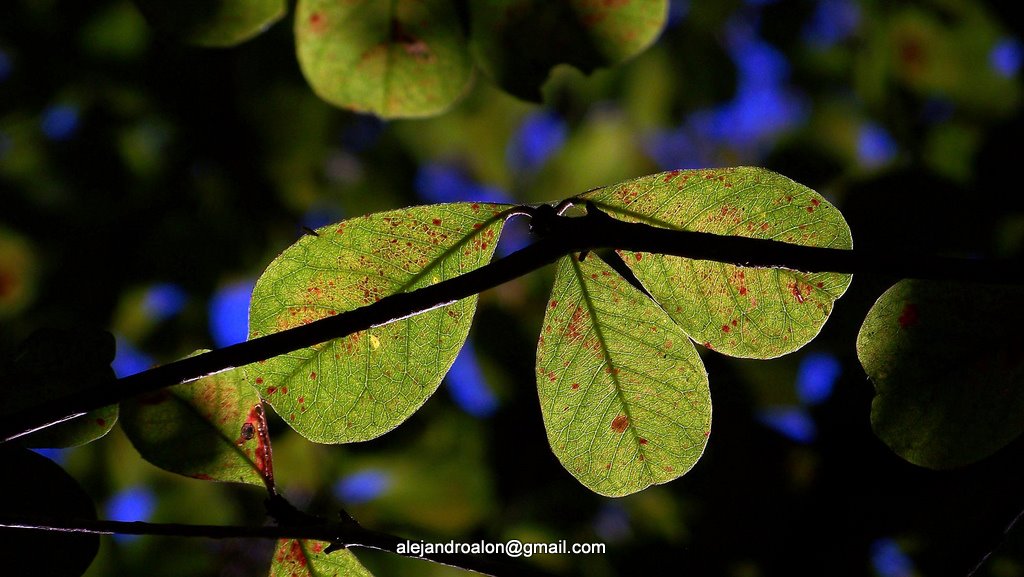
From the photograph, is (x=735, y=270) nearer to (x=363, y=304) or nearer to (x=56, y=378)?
(x=363, y=304)

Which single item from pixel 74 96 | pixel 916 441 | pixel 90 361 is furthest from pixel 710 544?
pixel 74 96

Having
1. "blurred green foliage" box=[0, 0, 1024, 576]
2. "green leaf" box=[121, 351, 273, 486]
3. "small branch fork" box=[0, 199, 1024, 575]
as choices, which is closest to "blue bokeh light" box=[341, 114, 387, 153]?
"blurred green foliage" box=[0, 0, 1024, 576]

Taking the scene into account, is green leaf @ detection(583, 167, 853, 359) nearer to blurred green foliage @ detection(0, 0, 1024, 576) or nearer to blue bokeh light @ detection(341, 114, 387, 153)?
blurred green foliage @ detection(0, 0, 1024, 576)

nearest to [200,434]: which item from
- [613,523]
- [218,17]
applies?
[218,17]

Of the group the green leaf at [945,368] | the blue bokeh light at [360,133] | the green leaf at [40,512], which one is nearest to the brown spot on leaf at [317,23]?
the green leaf at [40,512]

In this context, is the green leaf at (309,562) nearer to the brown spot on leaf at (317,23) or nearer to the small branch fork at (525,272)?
the small branch fork at (525,272)

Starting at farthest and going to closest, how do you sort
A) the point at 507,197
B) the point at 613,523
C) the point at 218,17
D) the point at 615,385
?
1. the point at 507,197
2. the point at 613,523
3. the point at 218,17
4. the point at 615,385

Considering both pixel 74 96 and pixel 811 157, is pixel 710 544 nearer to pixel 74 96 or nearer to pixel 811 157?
pixel 811 157
